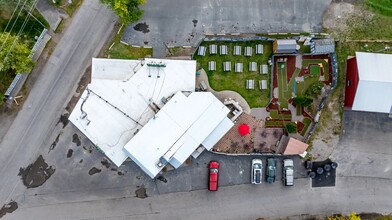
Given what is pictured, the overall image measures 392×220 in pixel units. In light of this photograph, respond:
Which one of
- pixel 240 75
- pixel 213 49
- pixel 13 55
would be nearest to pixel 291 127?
pixel 240 75

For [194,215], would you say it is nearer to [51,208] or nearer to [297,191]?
[297,191]

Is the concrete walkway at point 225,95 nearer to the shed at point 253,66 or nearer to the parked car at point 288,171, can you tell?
the shed at point 253,66

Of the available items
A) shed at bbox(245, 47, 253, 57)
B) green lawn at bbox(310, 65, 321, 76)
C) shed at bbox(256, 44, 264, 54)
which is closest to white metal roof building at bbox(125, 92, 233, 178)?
shed at bbox(245, 47, 253, 57)

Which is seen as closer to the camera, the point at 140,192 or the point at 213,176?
the point at 213,176

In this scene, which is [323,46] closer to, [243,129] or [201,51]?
[243,129]

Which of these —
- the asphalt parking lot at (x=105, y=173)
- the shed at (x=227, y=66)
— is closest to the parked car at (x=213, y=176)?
the asphalt parking lot at (x=105, y=173)

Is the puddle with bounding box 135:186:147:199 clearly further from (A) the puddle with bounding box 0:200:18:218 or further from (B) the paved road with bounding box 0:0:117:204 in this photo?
(A) the puddle with bounding box 0:200:18:218
